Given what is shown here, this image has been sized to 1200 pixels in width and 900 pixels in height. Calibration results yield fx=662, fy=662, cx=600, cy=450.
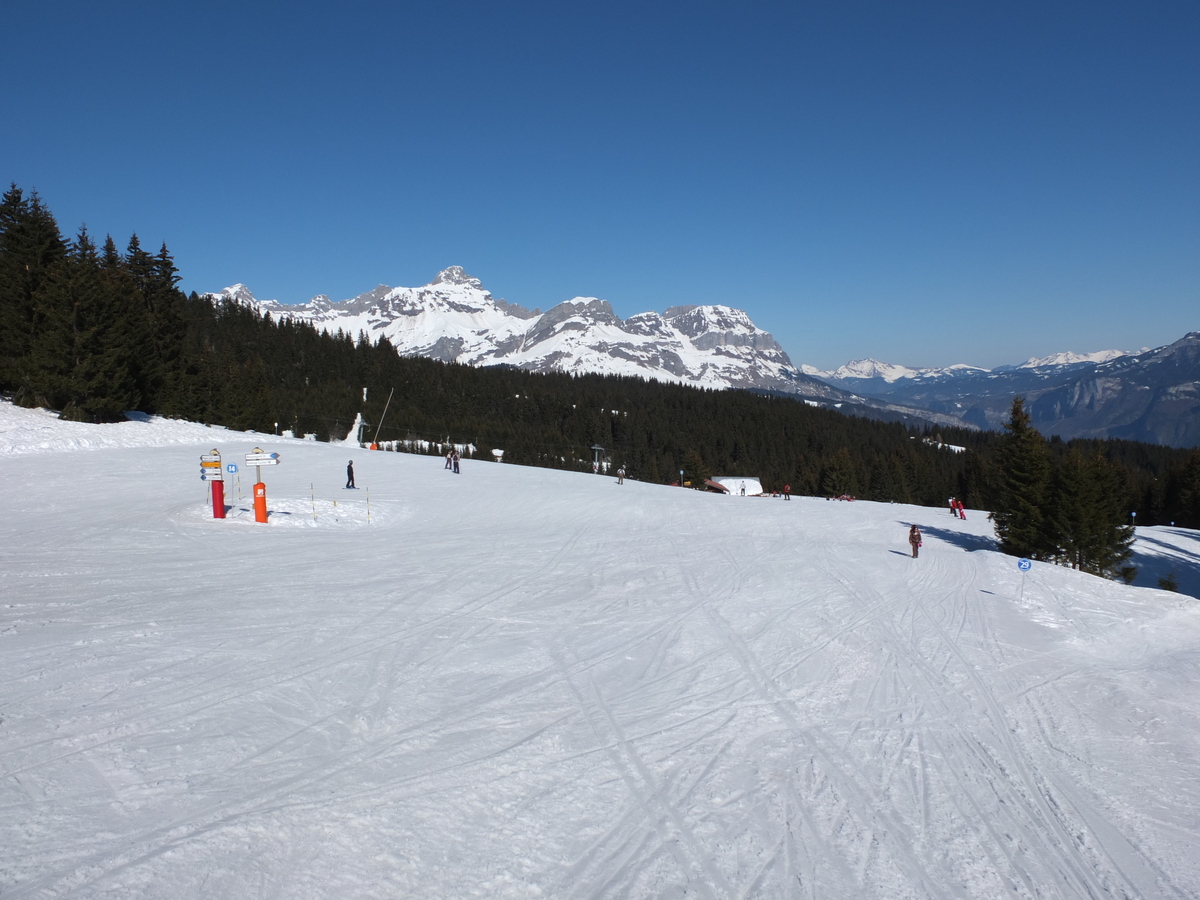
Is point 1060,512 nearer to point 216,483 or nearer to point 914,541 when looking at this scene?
point 914,541

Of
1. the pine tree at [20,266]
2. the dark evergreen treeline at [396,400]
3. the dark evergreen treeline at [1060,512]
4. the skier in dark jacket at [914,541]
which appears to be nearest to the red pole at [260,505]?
the skier in dark jacket at [914,541]

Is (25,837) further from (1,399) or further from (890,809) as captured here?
(1,399)

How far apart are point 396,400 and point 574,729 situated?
4713 inches

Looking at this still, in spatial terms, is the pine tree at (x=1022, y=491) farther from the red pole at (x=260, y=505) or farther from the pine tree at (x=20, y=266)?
the pine tree at (x=20, y=266)

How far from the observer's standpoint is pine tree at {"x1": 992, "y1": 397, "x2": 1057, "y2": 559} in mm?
31875

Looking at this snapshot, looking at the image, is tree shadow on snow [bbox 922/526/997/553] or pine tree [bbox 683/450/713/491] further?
pine tree [bbox 683/450/713/491]

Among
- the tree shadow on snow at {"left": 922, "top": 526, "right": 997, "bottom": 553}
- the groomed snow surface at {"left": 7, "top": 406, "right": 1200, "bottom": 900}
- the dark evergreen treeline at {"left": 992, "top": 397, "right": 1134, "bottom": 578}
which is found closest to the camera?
the groomed snow surface at {"left": 7, "top": 406, "right": 1200, "bottom": 900}

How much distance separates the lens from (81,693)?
293 inches

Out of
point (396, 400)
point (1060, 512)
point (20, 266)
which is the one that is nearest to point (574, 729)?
point (1060, 512)

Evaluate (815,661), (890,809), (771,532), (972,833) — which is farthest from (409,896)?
(771,532)

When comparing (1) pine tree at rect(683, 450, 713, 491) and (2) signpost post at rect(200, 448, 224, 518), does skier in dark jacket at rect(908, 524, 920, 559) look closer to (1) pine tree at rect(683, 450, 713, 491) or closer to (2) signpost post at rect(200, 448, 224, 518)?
(2) signpost post at rect(200, 448, 224, 518)

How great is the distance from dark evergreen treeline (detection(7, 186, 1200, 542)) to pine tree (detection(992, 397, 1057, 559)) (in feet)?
2.24

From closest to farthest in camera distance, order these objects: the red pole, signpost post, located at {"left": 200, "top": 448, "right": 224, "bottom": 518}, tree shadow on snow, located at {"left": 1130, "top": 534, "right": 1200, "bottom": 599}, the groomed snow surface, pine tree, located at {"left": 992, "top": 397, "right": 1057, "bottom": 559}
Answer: the groomed snow surface, signpost post, located at {"left": 200, "top": 448, "right": 224, "bottom": 518}, the red pole, pine tree, located at {"left": 992, "top": 397, "right": 1057, "bottom": 559}, tree shadow on snow, located at {"left": 1130, "top": 534, "right": 1200, "bottom": 599}

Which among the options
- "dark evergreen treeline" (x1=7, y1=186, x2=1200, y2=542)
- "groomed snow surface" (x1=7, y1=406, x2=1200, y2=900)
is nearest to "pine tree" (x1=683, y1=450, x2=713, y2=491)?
"dark evergreen treeline" (x1=7, y1=186, x2=1200, y2=542)
